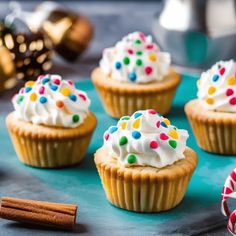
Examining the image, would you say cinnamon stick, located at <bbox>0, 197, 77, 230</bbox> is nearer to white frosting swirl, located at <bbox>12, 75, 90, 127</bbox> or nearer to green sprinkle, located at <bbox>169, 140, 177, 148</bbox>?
green sprinkle, located at <bbox>169, 140, 177, 148</bbox>

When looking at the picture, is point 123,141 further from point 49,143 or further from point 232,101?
point 232,101

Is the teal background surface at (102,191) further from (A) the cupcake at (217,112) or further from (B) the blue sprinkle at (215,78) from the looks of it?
(B) the blue sprinkle at (215,78)

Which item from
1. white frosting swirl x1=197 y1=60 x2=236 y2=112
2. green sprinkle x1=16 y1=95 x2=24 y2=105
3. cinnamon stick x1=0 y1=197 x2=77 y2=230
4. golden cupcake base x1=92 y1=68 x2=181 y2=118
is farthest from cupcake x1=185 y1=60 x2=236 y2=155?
cinnamon stick x1=0 y1=197 x2=77 y2=230

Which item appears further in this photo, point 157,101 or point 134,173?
point 157,101

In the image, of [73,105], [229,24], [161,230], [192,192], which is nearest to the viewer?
[161,230]

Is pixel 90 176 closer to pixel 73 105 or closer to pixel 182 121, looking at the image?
pixel 73 105

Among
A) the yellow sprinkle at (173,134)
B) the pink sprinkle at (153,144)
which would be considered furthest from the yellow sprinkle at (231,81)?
the pink sprinkle at (153,144)

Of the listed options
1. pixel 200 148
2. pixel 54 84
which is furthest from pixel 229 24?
pixel 54 84
